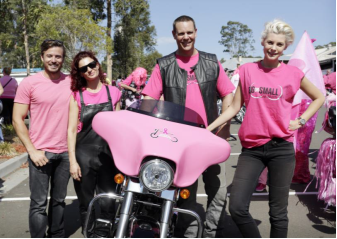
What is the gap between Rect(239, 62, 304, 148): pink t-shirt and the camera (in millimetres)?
2885

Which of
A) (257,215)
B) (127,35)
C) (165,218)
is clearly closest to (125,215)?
(165,218)

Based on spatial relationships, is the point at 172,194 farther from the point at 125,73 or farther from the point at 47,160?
the point at 125,73

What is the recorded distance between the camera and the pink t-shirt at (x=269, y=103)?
2885 millimetres

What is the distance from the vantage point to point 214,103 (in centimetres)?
338

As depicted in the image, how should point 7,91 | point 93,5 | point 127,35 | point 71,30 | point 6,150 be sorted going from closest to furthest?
point 6,150 → point 7,91 → point 71,30 → point 93,5 → point 127,35

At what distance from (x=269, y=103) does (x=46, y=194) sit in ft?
6.71

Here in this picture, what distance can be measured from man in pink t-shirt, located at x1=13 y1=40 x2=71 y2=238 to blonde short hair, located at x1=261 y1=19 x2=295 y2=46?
5.80 ft

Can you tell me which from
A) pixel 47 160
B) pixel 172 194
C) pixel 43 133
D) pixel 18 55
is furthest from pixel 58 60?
pixel 18 55

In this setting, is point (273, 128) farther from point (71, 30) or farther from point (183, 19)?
point (71, 30)

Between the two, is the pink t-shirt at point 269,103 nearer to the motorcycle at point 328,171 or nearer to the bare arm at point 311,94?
the bare arm at point 311,94

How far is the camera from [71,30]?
843 inches

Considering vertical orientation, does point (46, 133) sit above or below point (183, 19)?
below

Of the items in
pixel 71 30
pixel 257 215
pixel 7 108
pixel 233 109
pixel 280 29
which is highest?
pixel 71 30

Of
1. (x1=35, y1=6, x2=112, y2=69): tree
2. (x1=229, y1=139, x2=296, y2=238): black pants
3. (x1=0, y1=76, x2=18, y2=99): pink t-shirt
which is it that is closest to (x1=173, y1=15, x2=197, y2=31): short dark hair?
(x1=229, y1=139, x2=296, y2=238): black pants
